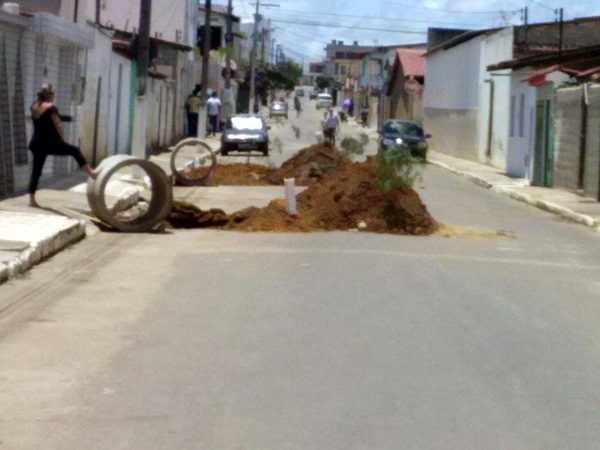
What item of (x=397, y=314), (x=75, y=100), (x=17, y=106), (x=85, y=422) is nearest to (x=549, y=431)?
(x=85, y=422)

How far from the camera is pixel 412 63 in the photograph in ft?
261

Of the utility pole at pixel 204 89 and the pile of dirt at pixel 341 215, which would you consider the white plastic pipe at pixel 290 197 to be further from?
the utility pole at pixel 204 89

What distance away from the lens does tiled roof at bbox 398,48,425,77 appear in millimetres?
77250

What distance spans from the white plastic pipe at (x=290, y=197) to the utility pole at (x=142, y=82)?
701cm

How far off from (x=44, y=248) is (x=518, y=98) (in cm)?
2742

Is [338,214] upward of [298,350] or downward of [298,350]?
upward

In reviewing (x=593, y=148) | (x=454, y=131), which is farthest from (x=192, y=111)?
(x=593, y=148)

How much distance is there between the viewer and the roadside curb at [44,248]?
12.5 meters

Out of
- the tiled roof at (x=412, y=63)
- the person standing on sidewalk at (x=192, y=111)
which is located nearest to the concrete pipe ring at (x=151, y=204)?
the person standing on sidewalk at (x=192, y=111)

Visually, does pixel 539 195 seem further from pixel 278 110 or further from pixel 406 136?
pixel 278 110

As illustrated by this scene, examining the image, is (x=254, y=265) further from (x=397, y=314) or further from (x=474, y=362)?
(x=474, y=362)

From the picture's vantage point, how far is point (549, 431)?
6879mm

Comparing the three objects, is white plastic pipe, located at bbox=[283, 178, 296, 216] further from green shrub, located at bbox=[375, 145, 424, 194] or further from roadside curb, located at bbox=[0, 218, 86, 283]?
roadside curb, located at bbox=[0, 218, 86, 283]

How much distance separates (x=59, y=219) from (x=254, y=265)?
3.61m
